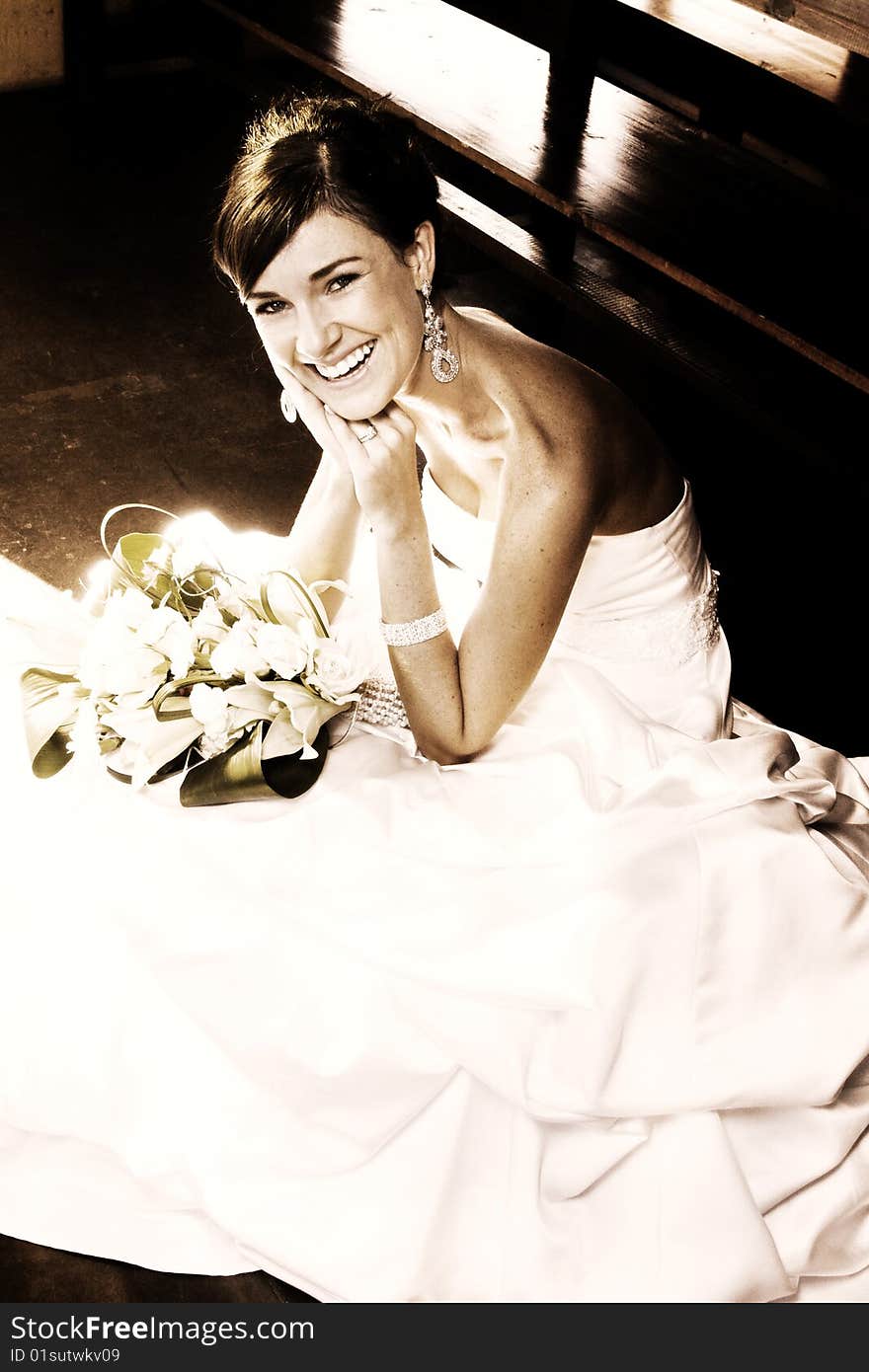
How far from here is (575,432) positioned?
6.35 ft

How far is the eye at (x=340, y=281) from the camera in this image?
1.82m

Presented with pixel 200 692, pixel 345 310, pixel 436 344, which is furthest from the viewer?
pixel 436 344

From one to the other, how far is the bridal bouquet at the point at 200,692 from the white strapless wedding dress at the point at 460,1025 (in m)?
0.08

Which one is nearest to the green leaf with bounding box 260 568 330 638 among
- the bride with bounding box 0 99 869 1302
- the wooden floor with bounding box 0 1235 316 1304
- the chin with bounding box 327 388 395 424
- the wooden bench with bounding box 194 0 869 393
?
the bride with bounding box 0 99 869 1302

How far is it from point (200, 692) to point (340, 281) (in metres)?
0.61

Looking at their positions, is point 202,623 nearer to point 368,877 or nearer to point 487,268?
point 368,877

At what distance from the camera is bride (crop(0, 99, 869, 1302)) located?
172 centimetres

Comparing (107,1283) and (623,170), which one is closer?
(107,1283)

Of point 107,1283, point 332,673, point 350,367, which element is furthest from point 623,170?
point 107,1283

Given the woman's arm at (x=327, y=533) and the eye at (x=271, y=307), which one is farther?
the woman's arm at (x=327, y=533)

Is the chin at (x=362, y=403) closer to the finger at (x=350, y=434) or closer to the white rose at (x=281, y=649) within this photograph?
the finger at (x=350, y=434)

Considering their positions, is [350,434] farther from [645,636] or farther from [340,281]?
[645,636]

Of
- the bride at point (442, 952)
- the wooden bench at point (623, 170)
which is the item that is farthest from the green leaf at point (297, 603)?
the wooden bench at point (623, 170)

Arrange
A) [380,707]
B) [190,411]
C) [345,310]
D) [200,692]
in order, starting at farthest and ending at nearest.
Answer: [190,411]
[380,707]
[345,310]
[200,692]
